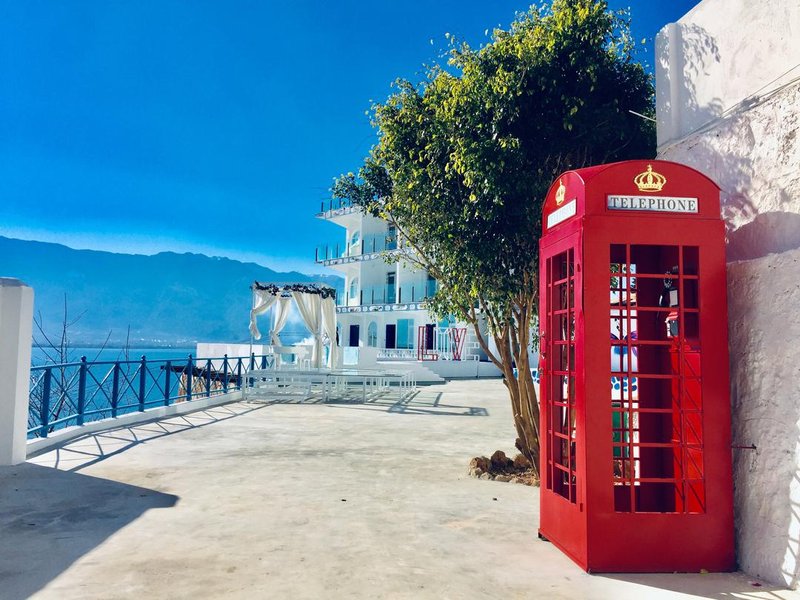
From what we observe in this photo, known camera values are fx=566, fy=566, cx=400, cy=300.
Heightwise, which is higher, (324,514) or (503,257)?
(503,257)

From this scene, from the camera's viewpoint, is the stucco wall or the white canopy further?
the white canopy

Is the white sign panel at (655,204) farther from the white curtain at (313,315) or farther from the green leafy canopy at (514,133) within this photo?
the white curtain at (313,315)

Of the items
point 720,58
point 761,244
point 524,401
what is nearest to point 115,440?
point 524,401

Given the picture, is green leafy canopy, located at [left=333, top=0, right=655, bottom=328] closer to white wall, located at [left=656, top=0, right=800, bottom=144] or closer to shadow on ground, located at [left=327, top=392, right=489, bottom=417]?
white wall, located at [left=656, top=0, right=800, bottom=144]

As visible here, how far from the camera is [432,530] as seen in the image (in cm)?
492

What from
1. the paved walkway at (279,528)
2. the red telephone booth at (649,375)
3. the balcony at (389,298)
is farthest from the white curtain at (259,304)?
the red telephone booth at (649,375)

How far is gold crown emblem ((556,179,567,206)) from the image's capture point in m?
4.54

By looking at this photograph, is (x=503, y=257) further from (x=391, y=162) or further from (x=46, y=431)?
(x=46, y=431)

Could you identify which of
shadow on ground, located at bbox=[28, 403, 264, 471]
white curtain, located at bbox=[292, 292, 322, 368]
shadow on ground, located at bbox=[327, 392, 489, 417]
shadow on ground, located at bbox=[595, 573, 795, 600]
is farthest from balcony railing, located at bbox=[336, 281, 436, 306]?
shadow on ground, located at bbox=[595, 573, 795, 600]

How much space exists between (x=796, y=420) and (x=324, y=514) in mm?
3863

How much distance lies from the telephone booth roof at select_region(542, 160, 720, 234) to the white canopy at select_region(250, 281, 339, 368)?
16.5m

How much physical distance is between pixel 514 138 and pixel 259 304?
49.8 feet

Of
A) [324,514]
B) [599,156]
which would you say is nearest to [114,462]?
[324,514]

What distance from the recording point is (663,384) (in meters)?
4.68
